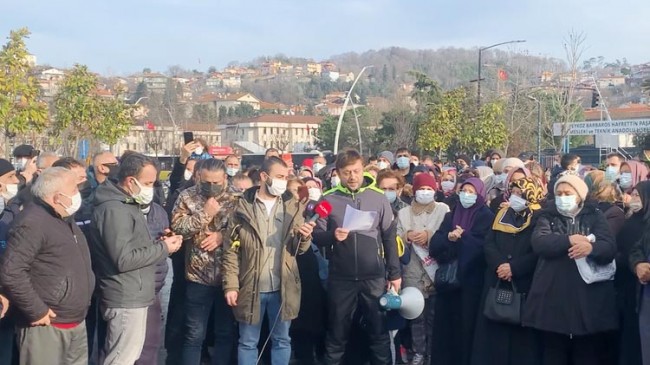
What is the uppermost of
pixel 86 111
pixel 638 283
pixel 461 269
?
pixel 86 111

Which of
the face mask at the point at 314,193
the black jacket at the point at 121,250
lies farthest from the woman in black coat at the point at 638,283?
the black jacket at the point at 121,250

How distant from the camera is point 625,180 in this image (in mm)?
9516

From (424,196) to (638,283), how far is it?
7.62ft

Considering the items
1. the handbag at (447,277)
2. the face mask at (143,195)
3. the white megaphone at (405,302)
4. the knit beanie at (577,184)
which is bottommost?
the white megaphone at (405,302)

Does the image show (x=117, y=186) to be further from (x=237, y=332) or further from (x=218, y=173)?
(x=237, y=332)

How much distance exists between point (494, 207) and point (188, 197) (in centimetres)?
324

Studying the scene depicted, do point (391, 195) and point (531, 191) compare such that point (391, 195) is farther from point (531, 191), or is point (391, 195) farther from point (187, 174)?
point (187, 174)

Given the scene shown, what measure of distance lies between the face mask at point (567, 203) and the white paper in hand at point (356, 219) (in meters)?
1.60

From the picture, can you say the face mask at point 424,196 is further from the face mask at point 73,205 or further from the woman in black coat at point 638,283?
the face mask at point 73,205

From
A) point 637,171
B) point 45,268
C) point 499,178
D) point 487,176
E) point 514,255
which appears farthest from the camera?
point 487,176

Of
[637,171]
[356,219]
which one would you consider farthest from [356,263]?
[637,171]

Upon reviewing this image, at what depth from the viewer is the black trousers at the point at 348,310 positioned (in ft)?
23.1

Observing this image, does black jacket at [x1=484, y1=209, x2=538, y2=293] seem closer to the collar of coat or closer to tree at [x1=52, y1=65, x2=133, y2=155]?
the collar of coat

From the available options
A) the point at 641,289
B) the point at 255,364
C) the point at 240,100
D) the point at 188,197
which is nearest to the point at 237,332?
the point at 255,364
